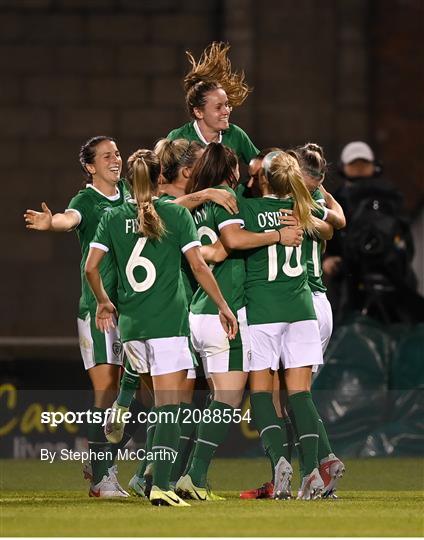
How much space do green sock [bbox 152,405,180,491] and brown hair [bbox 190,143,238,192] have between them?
42.6 inches

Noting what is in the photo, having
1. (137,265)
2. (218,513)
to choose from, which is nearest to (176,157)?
(137,265)

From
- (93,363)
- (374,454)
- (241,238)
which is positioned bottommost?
(374,454)

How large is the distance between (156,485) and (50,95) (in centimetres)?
728

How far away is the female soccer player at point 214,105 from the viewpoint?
8438 millimetres

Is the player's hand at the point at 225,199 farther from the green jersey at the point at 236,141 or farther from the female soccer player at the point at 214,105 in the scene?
the green jersey at the point at 236,141

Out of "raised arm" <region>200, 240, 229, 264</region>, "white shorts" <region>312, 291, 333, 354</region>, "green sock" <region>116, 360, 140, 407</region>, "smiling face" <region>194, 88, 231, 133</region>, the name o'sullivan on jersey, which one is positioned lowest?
the name o'sullivan on jersey

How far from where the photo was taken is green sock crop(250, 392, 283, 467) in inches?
306

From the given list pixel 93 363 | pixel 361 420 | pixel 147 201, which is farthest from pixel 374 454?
pixel 147 201

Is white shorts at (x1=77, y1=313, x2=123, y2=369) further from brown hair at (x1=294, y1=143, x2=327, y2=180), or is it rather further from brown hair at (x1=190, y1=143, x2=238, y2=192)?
brown hair at (x1=294, y1=143, x2=327, y2=180)

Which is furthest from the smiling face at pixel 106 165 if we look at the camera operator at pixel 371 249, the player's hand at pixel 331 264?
the camera operator at pixel 371 249

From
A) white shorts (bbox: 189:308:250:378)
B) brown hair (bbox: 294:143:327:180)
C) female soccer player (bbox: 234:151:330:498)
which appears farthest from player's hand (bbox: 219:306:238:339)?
brown hair (bbox: 294:143:327:180)

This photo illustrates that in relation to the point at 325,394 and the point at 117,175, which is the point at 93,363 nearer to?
the point at 117,175

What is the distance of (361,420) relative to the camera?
1101 cm

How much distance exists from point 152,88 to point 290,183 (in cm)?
641
